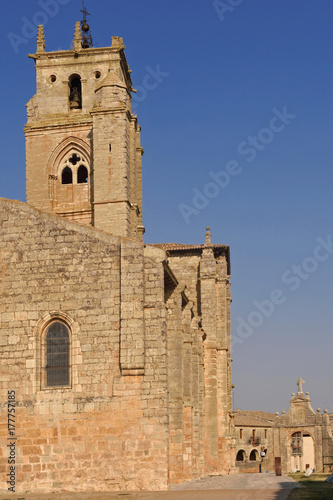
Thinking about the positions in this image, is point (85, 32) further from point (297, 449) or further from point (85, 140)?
point (297, 449)

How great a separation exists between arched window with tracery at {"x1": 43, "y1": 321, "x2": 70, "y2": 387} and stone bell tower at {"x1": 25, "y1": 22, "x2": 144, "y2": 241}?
11.9 meters

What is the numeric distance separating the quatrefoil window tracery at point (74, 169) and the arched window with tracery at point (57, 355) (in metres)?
15.8

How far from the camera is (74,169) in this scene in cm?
3503

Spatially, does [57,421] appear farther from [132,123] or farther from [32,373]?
[132,123]

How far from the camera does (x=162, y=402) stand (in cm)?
1878

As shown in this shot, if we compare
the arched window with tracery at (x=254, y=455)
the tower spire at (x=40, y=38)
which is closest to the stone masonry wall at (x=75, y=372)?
the tower spire at (x=40, y=38)

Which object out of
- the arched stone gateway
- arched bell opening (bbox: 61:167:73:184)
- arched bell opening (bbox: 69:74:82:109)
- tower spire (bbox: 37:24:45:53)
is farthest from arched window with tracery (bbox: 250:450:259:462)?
tower spire (bbox: 37:24:45:53)

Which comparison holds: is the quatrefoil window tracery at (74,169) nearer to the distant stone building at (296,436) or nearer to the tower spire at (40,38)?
the tower spire at (40,38)

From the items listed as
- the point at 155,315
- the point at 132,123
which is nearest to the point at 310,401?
the point at 132,123

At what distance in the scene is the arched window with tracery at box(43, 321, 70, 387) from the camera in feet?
64.3

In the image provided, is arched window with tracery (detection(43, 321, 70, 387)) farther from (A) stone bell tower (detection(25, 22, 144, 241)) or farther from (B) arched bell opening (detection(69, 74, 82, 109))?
(B) arched bell opening (detection(69, 74, 82, 109))

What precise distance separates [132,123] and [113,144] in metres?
2.44

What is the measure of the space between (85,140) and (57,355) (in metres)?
16.7

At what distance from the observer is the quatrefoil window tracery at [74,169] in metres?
34.9
